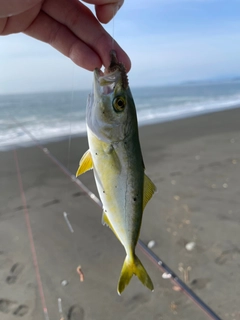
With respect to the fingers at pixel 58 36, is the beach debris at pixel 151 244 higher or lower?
lower

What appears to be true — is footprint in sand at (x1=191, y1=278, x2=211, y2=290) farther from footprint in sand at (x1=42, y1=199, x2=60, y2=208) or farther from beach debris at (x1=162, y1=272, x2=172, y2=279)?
footprint in sand at (x1=42, y1=199, x2=60, y2=208)

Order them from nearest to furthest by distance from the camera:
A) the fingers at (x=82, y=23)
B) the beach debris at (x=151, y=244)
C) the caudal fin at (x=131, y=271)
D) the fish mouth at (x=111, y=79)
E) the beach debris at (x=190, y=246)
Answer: the fish mouth at (x=111, y=79), the caudal fin at (x=131, y=271), the fingers at (x=82, y=23), the beach debris at (x=190, y=246), the beach debris at (x=151, y=244)

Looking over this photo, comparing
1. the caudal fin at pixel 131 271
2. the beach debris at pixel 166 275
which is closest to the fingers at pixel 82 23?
the caudal fin at pixel 131 271

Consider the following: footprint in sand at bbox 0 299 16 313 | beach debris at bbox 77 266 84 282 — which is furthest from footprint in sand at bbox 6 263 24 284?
beach debris at bbox 77 266 84 282

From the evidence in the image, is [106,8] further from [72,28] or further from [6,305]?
[6,305]

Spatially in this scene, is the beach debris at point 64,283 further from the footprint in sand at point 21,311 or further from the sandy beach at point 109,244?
the footprint in sand at point 21,311

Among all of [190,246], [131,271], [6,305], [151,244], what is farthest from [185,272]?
[131,271]

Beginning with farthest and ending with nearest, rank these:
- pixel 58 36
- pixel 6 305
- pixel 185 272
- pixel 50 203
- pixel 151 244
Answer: pixel 50 203 < pixel 151 244 < pixel 185 272 < pixel 6 305 < pixel 58 36
